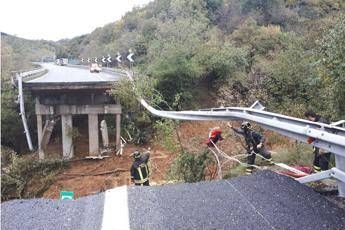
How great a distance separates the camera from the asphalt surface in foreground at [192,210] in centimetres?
389

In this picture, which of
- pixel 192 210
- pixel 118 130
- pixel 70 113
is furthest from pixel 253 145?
pixel 70 113

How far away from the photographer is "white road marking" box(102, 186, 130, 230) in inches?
150

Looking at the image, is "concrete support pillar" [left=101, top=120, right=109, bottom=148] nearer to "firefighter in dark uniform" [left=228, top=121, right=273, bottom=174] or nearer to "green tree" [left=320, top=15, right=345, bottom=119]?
"green tree" [left=320, top=15, right=345, bottom=119]

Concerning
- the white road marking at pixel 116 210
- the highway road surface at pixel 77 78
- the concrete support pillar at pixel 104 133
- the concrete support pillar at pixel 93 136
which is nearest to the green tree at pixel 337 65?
the white road marking at pixel 116 210

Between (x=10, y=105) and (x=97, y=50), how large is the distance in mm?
19051

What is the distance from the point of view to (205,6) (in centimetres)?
4244

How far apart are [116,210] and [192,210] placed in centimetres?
78

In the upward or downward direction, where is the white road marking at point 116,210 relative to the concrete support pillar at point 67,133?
upward

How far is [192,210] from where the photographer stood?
4293mm

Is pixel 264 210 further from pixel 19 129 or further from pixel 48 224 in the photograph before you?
pixel 19 129

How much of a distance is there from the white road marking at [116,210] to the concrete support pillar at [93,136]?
17815 millimetres

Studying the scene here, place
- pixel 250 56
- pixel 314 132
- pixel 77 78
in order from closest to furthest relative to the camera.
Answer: pixel 314 132 < pixel 77 78 < pixel 250 56

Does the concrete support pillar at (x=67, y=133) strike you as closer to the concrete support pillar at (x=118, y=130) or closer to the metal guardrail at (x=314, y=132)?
the concrete support pillar at (x=118, y=130)

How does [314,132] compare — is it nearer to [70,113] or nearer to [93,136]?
[93,136]
